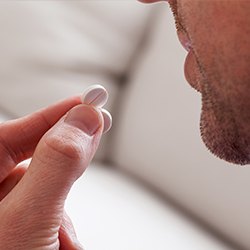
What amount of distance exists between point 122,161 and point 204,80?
0.46 m

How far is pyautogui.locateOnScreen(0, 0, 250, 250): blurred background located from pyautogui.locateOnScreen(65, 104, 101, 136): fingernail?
0.89 ft

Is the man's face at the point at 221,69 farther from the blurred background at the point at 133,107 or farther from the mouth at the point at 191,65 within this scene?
the blurred background at the point at 133,107

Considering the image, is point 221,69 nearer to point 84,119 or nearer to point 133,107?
point 84,119

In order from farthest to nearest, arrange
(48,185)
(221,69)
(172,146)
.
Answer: (172,146)
(221,69)
(48,185)

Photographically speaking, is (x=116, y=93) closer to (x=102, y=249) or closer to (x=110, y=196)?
(x=110, y=196)

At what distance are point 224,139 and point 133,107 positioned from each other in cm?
44

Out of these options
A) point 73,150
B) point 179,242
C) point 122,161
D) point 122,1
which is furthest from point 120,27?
point 73,150

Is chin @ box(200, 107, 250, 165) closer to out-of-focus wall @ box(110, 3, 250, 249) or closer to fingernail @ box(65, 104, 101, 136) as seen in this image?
fingernail @ box(65, 104, 101, 136)

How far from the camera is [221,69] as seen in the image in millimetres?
685

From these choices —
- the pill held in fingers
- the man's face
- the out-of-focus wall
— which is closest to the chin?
the man's face

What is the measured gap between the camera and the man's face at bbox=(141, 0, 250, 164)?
67 cm

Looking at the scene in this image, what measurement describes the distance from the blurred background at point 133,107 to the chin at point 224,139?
0.22 m

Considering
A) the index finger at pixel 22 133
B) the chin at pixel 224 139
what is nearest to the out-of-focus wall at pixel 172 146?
the chin at pixel 224 139

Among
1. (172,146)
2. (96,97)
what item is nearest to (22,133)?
(96,97)
